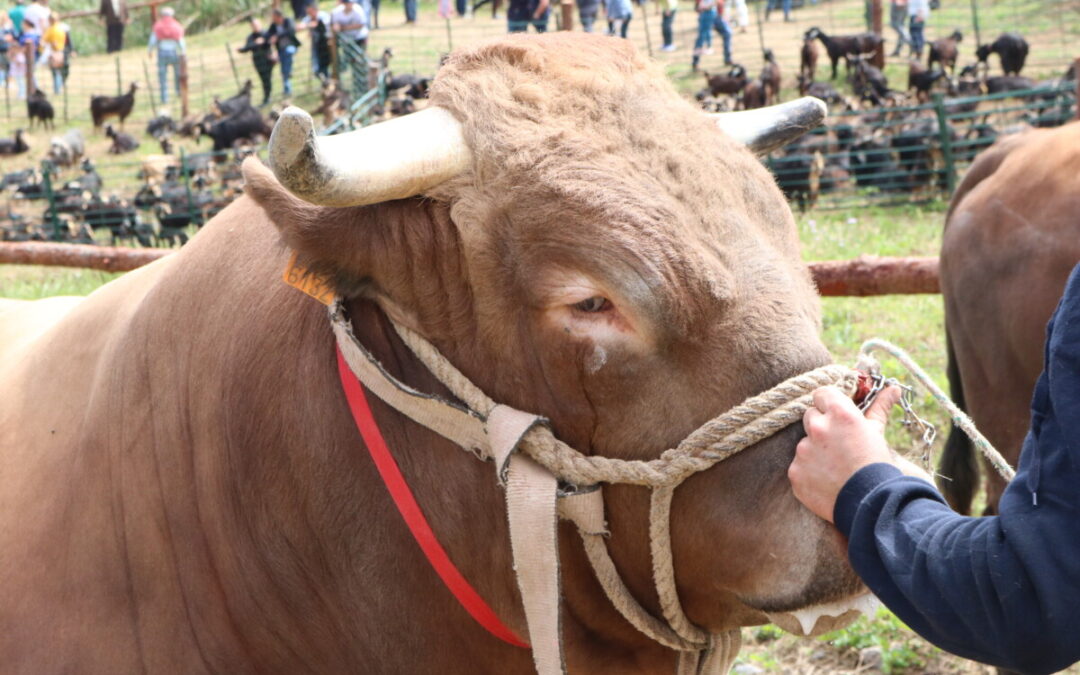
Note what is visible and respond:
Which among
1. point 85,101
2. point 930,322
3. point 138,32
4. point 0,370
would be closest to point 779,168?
point 930,322

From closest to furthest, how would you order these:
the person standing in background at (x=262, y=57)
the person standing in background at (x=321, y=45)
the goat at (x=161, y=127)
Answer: the goat at (x=161, y=127) < the person standing in background at (x=321, y=45) < the person standing in background at (x=262, y=57)

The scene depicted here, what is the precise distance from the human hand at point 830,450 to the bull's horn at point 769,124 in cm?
84

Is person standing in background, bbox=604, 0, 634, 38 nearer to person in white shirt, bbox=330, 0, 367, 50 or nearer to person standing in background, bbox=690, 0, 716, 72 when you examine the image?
person standing in background, bbox=690, 0, 716, 72

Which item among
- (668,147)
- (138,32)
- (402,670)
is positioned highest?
(138,32)

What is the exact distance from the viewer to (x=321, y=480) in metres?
2.33

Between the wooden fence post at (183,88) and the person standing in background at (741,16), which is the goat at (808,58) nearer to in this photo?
the person standing in background at (741,16)

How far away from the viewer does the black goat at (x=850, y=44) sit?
27.4m

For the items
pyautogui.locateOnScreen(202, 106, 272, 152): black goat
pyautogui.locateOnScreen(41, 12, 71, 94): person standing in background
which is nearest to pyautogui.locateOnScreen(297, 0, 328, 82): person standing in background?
pyautogui.locateOnScreen(202, 106, 272, 152): black goat

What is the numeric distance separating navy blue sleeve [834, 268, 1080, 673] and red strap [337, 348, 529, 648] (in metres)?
0.82

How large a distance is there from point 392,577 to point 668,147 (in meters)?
1.01

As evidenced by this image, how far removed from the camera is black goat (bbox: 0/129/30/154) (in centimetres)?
2897

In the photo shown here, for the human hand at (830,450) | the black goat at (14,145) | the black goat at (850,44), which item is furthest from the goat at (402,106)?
the human hand at (830,450)

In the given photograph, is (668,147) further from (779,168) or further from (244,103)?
(244,103)

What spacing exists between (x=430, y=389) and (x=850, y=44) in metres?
27.7
